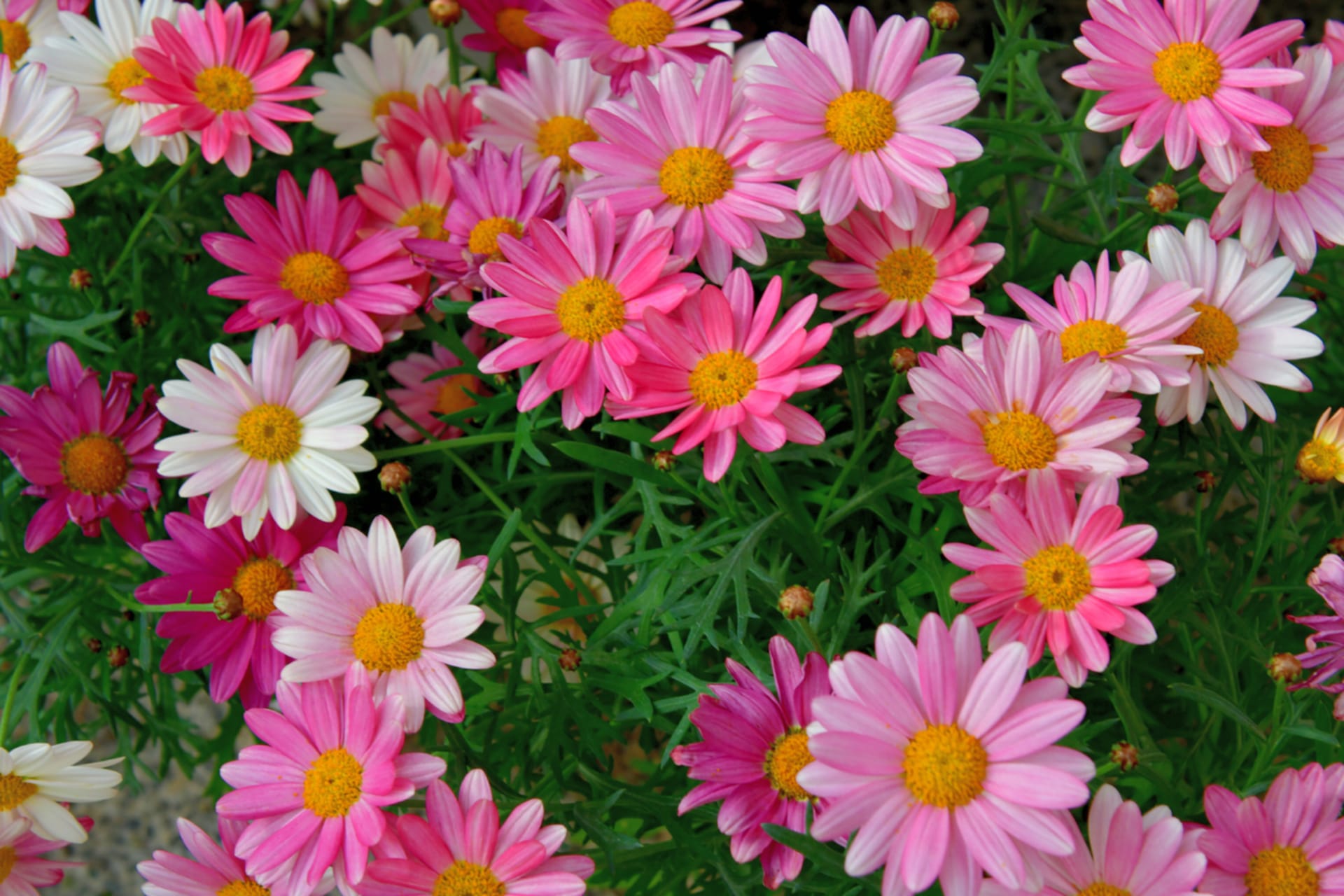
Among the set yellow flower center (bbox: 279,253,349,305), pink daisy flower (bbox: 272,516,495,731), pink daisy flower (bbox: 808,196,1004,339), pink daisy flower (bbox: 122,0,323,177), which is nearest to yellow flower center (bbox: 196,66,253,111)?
pink daisy flower (bbox: 122,0,323,177)

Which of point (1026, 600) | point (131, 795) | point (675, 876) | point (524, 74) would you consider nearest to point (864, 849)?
point (1026, 600)

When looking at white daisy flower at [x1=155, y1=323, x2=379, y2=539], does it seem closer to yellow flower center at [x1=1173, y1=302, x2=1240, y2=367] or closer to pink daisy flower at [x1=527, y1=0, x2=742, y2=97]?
pink daisy flower at [x1=527, y1=0, x2=742, y2=97]

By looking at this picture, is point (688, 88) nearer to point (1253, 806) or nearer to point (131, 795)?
point (1253, 806)

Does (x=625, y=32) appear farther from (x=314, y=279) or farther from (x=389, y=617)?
(x=389, y=617)

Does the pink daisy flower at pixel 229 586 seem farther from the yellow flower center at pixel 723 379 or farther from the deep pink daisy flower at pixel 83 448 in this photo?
the yellow flower center at pixel 723 379

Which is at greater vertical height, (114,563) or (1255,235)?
(1255,235)

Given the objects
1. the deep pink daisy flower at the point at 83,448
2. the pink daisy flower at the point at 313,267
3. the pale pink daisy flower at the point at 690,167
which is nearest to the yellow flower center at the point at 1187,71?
the pale pink daisy flower at the point at 690,167
